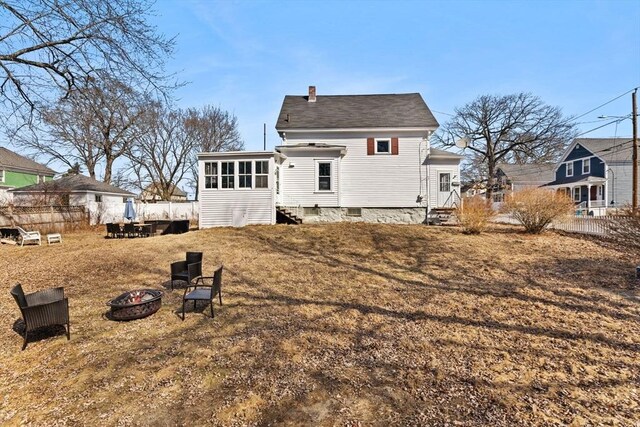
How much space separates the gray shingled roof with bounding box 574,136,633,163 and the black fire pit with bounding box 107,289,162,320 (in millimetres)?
38453

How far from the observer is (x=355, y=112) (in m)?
19.5

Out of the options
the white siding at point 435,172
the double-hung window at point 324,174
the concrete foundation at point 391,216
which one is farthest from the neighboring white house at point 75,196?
the white siding at point 435,172

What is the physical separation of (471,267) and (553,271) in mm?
1947

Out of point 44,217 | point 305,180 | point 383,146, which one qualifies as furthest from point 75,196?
point 383,146

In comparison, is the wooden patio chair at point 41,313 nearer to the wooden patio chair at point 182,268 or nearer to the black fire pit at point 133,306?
the black fire pit at point 133,306

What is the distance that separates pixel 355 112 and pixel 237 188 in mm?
9040

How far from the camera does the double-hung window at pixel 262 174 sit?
1558 centimetres

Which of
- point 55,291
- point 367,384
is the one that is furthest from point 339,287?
point 55,291

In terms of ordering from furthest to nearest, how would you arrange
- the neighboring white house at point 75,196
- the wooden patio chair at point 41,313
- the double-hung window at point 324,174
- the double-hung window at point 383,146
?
1. the neighboring white house at point 75,196
2. the double-hung window at point 383,146
3. the double-hung window at point 324,174
4. the wooden patio chair at point 41,313

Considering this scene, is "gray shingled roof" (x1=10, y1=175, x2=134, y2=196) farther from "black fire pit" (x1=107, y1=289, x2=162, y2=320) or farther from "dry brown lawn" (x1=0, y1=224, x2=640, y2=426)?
"black fire pit" (x1=107, y1=289, x2=162, y2=320)

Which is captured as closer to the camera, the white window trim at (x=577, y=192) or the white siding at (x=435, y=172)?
the white siding at (x=435, y=172)

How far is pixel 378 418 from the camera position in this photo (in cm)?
294

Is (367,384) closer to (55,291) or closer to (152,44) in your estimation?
(55,291)

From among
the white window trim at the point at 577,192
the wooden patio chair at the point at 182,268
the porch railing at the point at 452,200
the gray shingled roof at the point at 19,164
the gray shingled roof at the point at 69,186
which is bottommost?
the wooden patio chair at the point at 182,268
